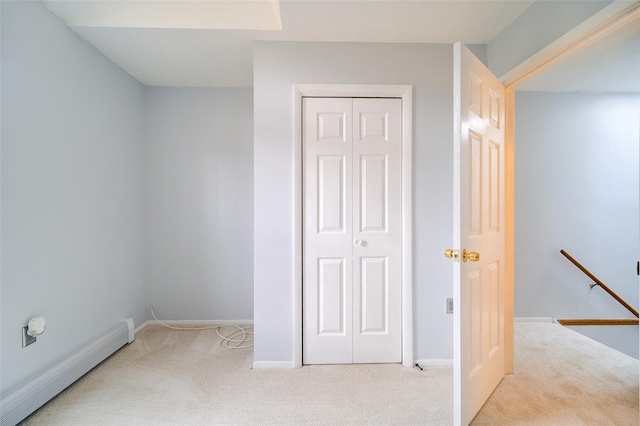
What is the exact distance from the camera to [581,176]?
3.13 m

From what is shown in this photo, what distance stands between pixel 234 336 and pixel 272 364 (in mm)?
705

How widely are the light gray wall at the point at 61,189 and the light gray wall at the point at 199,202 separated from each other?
231 millimetres

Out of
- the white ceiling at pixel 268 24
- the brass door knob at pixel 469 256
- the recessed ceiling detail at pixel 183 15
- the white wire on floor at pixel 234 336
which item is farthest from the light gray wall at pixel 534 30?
the white wire on floor at pixel 234 336

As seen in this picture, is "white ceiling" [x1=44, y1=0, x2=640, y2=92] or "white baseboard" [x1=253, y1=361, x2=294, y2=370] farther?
"white baseboard" [x1=253, y1=361, x2=294, y2=370]

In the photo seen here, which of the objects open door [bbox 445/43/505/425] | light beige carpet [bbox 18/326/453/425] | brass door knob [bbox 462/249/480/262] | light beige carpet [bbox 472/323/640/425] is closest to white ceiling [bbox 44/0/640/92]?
open door [bbox 445/43/505/425]

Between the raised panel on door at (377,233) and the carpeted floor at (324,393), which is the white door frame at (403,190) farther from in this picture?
the carpeted floor at (324,393)

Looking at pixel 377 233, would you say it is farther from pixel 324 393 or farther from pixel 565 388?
pixel 565 388

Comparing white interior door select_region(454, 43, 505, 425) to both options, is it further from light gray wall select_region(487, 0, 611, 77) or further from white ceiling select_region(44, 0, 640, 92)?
white ceiling select_region(44, 0, 640, 92)

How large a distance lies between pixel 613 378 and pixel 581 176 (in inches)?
81.4

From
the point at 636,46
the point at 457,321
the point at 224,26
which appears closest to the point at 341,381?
the point at 457,321

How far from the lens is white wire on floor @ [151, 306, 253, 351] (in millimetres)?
2508

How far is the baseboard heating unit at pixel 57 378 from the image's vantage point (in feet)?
5.13

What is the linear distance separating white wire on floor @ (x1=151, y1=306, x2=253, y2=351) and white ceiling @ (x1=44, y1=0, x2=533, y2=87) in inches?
94.8

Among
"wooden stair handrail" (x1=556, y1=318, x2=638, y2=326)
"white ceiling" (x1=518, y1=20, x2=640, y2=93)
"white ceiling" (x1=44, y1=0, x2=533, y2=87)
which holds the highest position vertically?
"white ceiling" (x1=44, y1=0, x2=533, y2=87)
